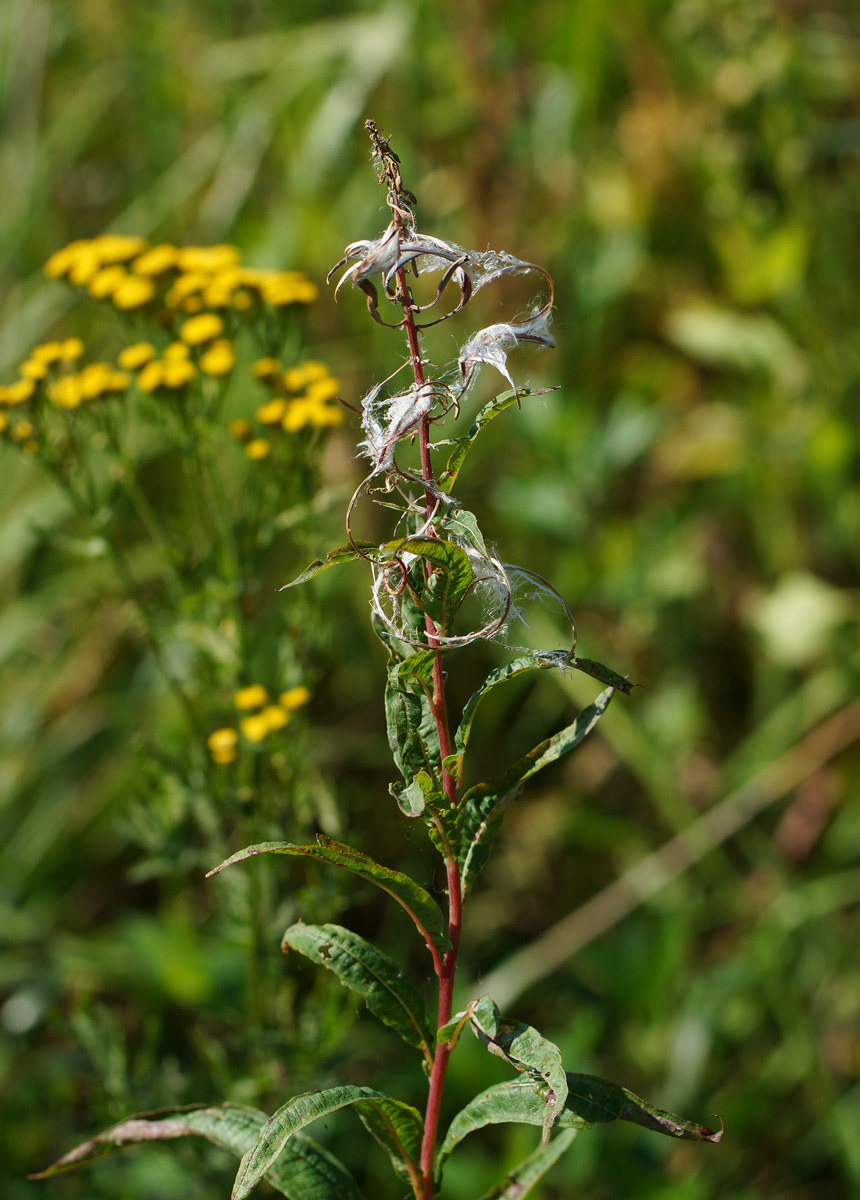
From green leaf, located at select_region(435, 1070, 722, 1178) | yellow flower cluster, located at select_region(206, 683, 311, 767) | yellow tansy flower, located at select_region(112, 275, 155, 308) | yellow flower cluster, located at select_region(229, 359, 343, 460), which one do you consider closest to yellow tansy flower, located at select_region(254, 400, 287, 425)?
yellow flower cluster, located at select_region(229, 359, 343, 460)

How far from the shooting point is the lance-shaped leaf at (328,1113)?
0.63 metres

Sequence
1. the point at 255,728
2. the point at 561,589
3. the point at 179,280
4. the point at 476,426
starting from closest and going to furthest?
the point at 476,426
the point at 255,728
the point at 179,280
the point at 561,589

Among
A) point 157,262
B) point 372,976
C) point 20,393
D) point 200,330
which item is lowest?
point 372,976

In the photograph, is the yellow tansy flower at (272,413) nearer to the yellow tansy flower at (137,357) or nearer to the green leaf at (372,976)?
the yellow tansy flower at (137,357)

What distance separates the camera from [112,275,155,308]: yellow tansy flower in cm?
143

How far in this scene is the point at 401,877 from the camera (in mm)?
675

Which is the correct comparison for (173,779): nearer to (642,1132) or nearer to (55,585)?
(642,1132)

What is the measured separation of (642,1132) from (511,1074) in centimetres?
23

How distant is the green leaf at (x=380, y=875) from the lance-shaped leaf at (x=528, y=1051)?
0.06m

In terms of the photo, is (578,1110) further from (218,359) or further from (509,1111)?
(218,359)

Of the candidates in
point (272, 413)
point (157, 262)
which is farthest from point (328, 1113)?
point (157, 262)

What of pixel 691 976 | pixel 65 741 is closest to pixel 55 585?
pixel 65 741

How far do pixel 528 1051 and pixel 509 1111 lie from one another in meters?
0.06

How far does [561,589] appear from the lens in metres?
2.42
